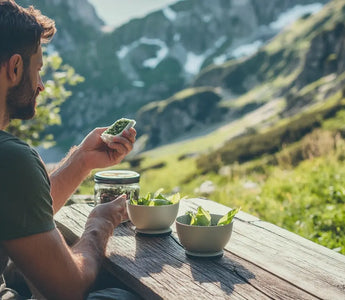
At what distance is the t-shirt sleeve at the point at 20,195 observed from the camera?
2432 millimetres

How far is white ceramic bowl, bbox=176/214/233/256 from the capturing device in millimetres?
3002

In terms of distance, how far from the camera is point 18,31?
8.94 feet

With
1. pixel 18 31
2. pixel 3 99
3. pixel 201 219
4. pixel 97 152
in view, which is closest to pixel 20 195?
pixel 3 99

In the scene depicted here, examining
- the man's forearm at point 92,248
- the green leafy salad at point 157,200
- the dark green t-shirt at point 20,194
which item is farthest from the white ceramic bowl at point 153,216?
the dark green t-shirt at point 20,194

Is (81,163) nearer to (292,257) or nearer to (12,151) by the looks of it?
(12,151)

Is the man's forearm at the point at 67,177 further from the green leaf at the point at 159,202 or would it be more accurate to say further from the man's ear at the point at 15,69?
the man's ear at the point at 15,69

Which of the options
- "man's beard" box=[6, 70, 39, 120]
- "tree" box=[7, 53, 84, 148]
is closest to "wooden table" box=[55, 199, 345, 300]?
"man's beard" box=[6, 70, 39, 120]

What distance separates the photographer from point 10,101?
2877 millimetres

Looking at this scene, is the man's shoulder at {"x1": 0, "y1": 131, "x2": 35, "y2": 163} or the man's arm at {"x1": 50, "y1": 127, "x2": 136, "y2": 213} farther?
the man's arm at {"x1": 50, "y1": 127, "x2": 136, "y2": 213}

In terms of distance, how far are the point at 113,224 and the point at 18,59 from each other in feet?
4.44

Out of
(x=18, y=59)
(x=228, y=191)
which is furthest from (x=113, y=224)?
(x=228, y=191)

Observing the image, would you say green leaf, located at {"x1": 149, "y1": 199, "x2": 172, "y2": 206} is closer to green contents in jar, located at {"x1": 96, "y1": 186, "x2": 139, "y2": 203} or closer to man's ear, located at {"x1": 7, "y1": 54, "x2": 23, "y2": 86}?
green contents in jar, located at {"x1": 96, "y1": 186, "x2": 139, "y2": 203}

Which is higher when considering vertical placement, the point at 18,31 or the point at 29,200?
the point at 18,31

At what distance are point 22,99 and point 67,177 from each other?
1276 mm
